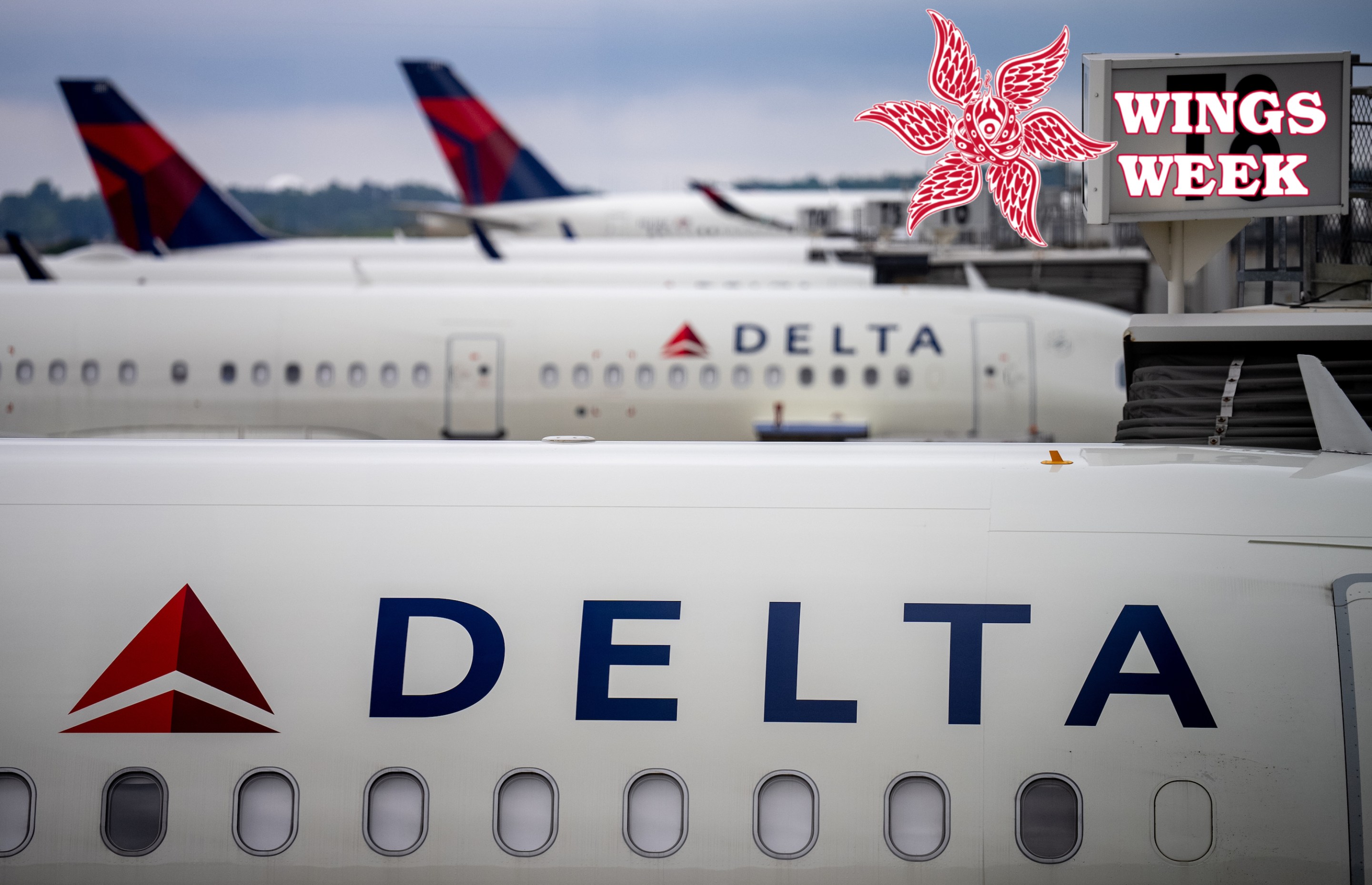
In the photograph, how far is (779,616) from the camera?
15.0 feet

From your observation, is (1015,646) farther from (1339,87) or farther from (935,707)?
(1339,87)

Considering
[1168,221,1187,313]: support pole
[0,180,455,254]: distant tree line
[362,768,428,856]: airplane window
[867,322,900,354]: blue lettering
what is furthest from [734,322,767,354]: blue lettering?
[0,180,455,254]: distant tree line

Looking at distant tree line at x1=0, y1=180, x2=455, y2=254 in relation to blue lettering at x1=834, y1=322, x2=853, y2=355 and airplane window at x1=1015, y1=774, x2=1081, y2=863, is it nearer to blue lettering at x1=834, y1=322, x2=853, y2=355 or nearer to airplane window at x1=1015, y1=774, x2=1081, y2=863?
blue lettering at x1=834, y1=322, x2=853, y2=355

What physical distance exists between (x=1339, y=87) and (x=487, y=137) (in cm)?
4032

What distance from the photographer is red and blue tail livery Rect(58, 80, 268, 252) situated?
3078cm

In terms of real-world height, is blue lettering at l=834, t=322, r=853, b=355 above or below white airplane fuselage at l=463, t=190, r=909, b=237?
below

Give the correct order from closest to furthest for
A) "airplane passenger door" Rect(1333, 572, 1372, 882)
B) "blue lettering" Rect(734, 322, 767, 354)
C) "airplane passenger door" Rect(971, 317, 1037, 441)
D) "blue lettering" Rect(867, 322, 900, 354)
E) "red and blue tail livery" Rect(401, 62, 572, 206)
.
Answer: "airplane passenger door" Rect(1333, 572, 1372, 882) → "airplane passenger door" Rect(971, 317, 1037, 441) → "blue lettering" Rect(867, 322, 900, 354) → "blue lettering" Rect(734, 322, 767, 354) → "red and blue tail livery" Rect(401, 62, 572, 206)

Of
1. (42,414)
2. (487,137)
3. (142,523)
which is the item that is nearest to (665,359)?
(42,414)

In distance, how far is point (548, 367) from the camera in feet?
62.3

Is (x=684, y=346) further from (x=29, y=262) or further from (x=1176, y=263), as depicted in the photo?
(x=29, y=262)

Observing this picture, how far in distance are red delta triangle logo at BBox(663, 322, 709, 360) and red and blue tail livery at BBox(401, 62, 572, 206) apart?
85.3 ft

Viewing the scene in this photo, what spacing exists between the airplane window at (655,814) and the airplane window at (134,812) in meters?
1.83

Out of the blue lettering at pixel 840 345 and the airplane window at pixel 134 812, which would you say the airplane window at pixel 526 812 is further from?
the blue lettering at pixel 840 345

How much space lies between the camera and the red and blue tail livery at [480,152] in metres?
41.8
